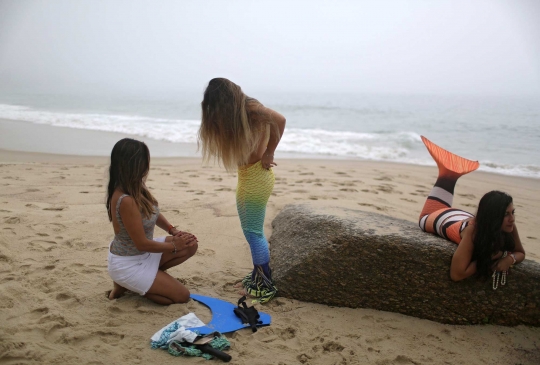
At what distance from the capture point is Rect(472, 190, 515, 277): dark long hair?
2834 mm

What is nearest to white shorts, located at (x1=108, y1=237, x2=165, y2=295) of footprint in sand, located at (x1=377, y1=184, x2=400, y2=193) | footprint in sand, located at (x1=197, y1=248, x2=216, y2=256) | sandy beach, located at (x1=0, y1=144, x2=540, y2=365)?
sandy beach, located at (x1=0, y1=144, x2=540, y2=365)

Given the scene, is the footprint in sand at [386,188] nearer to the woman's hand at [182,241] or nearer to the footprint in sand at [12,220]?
the woman's hand at [182,241]

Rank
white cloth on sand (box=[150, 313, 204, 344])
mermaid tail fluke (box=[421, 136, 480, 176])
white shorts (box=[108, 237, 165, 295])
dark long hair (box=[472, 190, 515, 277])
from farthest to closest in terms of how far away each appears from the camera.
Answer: mermaid tail fluke (box=[421, 136, 480, 176])
white shorts (box=[108, 237, 165, 295])
dark long hair (box=[472, 190, 515, 277])
white cloth on sand (box=[150, 313, 204, 344])

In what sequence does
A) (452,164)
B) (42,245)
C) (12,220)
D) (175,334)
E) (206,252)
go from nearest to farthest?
1. (175,334)
2. (452,164)
3. (42,245)
4. (206,252)
5. (12,220)

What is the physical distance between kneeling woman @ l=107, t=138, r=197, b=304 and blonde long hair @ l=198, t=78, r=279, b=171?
1.71 ft

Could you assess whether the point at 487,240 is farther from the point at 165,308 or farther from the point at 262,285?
the point at 165,308

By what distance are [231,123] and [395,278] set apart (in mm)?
1684

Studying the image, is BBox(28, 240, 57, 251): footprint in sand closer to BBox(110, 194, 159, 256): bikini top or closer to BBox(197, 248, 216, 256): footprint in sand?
BBox(110, 194, 159, 256): bikini top

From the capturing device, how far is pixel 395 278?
3.16m

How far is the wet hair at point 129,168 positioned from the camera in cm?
286

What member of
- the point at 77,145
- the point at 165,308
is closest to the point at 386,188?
the point at 165,308

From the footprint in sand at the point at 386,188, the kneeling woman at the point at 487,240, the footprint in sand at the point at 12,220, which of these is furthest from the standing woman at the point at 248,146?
the footprint in sand at the point at 386,188

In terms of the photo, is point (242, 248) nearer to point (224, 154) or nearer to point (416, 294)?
point (224, 154)

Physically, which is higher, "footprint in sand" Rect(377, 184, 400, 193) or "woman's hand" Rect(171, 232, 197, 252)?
"footprint in sand" Rect(377, 184, 400, 193)
